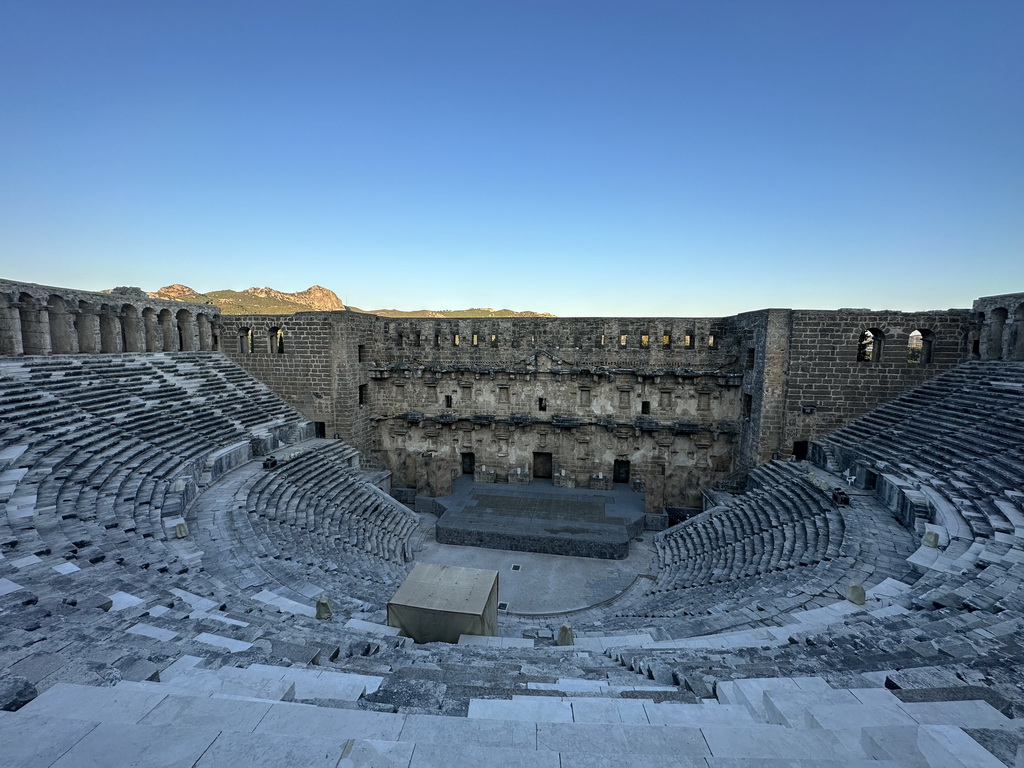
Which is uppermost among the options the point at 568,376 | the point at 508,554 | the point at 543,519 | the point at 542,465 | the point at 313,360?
the point at 313,360

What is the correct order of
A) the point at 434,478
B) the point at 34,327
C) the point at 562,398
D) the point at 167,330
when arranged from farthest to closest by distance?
the point at 562,398
the point at 434,478
the point at 167,330
the point at 34,327

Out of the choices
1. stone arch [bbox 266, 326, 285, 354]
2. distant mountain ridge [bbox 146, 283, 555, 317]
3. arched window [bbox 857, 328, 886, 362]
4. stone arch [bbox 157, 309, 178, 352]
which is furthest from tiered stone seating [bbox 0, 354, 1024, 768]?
distant mountain ridge [bbox 146, 283, 555, 317]

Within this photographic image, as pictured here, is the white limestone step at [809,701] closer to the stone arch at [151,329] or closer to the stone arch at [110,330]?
the stone arch at [110,330]

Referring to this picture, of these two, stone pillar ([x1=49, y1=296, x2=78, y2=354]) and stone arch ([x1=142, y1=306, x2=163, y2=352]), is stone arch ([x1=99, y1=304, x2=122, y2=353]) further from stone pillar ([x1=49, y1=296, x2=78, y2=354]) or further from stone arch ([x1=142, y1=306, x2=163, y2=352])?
stone pillar ([x1=49, y1=296, x2=78, y2=354])

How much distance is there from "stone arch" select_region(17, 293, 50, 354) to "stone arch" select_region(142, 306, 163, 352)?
11.5 feet

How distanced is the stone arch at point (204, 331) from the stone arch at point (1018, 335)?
31770mm

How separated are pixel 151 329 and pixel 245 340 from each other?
3.65 metres

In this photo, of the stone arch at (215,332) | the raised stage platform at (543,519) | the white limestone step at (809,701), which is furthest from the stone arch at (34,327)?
the white limestone step at (809,701)

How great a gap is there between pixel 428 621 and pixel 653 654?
3.64 m

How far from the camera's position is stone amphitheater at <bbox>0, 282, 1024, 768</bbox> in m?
3.09

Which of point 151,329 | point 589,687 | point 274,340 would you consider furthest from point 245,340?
point 589,687

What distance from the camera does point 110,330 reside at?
17703 millimetres

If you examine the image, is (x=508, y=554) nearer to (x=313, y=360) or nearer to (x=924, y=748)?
Result: (x=313, y=360)

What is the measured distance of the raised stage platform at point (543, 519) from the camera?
15.5 meters
